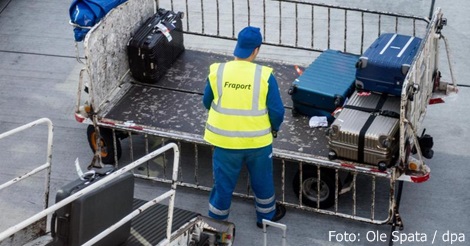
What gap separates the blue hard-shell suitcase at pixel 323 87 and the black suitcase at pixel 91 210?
2892 mm

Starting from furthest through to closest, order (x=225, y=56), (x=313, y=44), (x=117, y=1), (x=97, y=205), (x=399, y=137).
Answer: (x=313, y=44) < (x=225, y=56) < (x=117, y=1) < (x=399, y=137) < (x=97, y=205)

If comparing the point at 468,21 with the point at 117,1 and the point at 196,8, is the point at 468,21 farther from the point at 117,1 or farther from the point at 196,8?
the point at 117,1

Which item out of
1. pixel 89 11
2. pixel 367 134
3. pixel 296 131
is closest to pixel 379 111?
pixel 367 134

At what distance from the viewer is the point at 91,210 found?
6621 millimetres

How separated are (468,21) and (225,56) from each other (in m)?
3.47

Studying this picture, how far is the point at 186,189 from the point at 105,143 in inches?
37.3

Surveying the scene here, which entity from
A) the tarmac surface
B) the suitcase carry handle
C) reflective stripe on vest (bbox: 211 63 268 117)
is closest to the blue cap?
reflective stripe on vest (bbox: 211 63 268 117)

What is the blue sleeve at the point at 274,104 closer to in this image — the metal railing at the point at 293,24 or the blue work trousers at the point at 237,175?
the blue work trousers at the point at 237,175

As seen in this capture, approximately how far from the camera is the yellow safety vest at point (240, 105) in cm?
824

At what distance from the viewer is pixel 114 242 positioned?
7.02 metres

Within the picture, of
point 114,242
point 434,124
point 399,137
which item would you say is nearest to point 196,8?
point 434,124

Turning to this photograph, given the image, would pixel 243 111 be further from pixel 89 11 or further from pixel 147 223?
pixel 89 11

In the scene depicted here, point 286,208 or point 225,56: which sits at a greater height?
point 225,56

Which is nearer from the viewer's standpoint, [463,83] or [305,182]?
[305,182]
